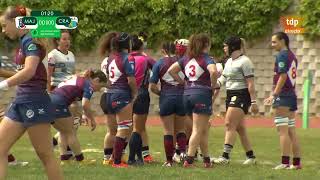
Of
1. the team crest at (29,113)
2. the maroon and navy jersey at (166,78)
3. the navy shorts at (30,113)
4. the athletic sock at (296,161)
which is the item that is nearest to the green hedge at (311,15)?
the maroon and navy jersey at (166,78)

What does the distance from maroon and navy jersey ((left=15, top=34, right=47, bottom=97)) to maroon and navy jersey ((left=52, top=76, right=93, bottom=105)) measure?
309cm

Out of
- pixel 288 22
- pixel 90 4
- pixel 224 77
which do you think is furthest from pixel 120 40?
pixel 90 4

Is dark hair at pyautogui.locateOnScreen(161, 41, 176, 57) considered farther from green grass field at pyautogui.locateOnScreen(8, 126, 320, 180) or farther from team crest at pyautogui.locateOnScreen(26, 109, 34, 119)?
team crest at pyautogui.locateOnScreen(26, 109, 34, 119)

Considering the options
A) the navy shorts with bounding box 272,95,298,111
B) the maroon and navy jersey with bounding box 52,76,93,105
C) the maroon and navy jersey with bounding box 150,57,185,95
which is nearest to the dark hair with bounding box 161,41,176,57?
the maroon and navy jersey with bounding box 150,57,185,95

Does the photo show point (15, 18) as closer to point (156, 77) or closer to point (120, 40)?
point (120, 40)

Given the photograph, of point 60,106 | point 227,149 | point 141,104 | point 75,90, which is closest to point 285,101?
point 227,149

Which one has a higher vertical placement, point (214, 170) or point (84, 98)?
point (84, 98)

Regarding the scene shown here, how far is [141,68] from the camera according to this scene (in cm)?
1191

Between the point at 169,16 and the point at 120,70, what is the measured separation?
43.2 feet

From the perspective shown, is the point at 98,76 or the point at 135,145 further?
the point at 135,145

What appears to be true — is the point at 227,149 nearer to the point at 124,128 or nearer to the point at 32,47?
the point at 124,128

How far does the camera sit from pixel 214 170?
10938 millimetres

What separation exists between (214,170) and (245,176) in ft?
2.41

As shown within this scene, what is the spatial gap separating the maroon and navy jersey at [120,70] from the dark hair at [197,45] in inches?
32.5
